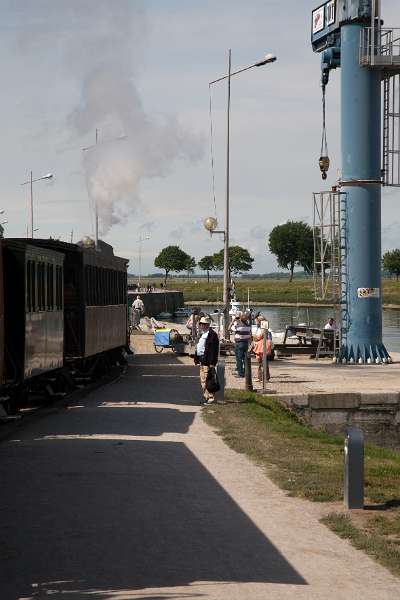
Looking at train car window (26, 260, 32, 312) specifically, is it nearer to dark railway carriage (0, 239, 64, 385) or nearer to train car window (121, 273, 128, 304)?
dark railway carriage (0, 239, 64, 385)

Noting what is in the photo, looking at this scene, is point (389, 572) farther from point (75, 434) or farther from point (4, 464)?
point (75, 434)

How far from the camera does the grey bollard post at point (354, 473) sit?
11414mm

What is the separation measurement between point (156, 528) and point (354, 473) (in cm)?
233

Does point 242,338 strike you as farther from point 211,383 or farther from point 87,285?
point 211,383

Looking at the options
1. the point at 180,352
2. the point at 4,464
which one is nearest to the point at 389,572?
the point at 4,464

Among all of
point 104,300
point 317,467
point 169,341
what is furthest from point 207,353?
point 169,341

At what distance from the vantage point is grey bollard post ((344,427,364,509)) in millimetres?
11414

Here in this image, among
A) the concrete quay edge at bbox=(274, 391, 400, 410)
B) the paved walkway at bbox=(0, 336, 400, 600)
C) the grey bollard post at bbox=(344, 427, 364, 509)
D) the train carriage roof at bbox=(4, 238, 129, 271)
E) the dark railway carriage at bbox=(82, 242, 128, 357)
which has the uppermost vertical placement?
the train carriage roof at bbox=(4, 238, 129, 271)

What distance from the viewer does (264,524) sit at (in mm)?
10531

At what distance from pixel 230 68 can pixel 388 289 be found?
12802cm

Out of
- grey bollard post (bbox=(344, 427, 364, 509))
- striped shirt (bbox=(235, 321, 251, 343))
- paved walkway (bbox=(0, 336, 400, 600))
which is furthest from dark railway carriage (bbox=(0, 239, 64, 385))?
striped shirt (bbox=(235, 321, 251, 343))

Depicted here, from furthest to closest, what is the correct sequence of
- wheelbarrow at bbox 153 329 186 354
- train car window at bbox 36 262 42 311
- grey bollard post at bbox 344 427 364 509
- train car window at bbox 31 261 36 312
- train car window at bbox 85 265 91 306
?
wheelbarrow at bbox 153 329 186 354 < train car window at bbox 85 265 91 306 < train car window at bbox 36 262 42 311 < train car window at bbox 31 261 36 312 < grey bollard post at bbox 344 427 364 509

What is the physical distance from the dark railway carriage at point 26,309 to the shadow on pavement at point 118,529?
3.94m

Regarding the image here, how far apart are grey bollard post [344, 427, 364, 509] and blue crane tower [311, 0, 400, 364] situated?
24.0m
